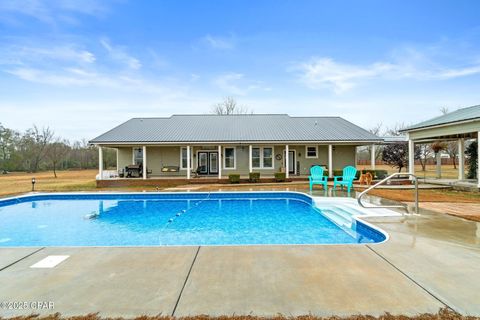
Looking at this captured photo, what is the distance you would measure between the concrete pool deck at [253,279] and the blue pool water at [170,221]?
165 centimetres

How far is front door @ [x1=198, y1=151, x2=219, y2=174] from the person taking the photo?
19.6 m

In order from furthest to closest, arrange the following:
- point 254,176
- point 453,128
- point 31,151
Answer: point 31,151 < point 254,176 < point 453,128

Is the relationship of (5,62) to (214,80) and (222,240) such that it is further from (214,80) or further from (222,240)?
(222,240)

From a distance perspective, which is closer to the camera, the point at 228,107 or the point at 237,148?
the point at 237,148

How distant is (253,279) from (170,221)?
573 centimetres

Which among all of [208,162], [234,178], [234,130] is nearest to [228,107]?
[234,130]

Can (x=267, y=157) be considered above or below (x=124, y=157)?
below

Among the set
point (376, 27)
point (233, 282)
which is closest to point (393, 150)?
point (376, 27)

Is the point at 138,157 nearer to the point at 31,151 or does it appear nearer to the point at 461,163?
the point at 461,163

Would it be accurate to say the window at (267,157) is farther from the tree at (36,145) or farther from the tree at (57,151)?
the tree at (36,145)

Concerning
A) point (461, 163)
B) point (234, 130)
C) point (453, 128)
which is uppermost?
point (234, 130)

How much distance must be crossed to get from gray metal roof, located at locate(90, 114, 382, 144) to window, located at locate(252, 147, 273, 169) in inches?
47.3

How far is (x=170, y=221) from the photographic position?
27.2ft

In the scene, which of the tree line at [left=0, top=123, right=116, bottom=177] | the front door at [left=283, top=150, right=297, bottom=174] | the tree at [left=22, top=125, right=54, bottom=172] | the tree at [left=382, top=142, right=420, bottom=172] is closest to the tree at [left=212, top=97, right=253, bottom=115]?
Result: the tree line at [left=0, top=123, right=116, bottom=177]
